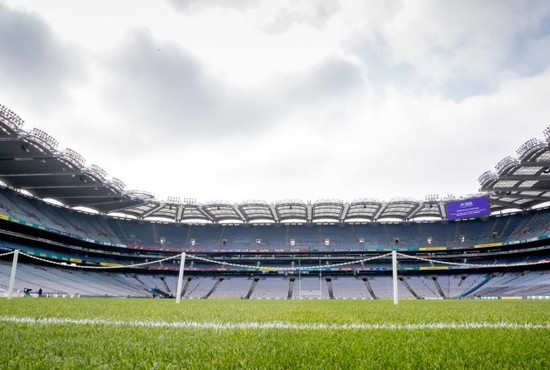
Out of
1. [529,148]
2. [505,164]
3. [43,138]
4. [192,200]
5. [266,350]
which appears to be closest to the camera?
[266,350]

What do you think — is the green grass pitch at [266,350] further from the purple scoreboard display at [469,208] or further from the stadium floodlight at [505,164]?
the purple scoreboard display at [469,208]

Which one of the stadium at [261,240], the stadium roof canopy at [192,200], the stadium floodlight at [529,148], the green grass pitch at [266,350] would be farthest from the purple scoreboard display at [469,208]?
the green grass pitch at [266,350]

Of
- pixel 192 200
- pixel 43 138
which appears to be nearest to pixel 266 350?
pixel 43 138

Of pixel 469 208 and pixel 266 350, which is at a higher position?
pixel 469 208

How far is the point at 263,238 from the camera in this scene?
201 feet

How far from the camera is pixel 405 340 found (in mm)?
3871

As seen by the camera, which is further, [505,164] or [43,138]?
[505,164]

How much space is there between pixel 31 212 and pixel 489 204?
2426 inches

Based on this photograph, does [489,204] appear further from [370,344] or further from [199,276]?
[370,344]

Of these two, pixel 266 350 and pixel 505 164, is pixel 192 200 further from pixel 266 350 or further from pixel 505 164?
pixel 266 350

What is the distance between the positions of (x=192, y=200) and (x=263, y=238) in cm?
1442

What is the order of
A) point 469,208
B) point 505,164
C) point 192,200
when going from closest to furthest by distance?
point 505,164 → point 469,208 → point 192,200

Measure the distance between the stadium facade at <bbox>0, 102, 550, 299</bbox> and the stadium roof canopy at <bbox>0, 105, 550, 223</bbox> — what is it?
164 mm

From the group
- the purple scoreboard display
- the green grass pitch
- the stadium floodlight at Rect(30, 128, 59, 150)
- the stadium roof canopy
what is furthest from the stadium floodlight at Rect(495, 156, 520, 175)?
the stadium floodlight at Rect(30, 128, 59, 150)
